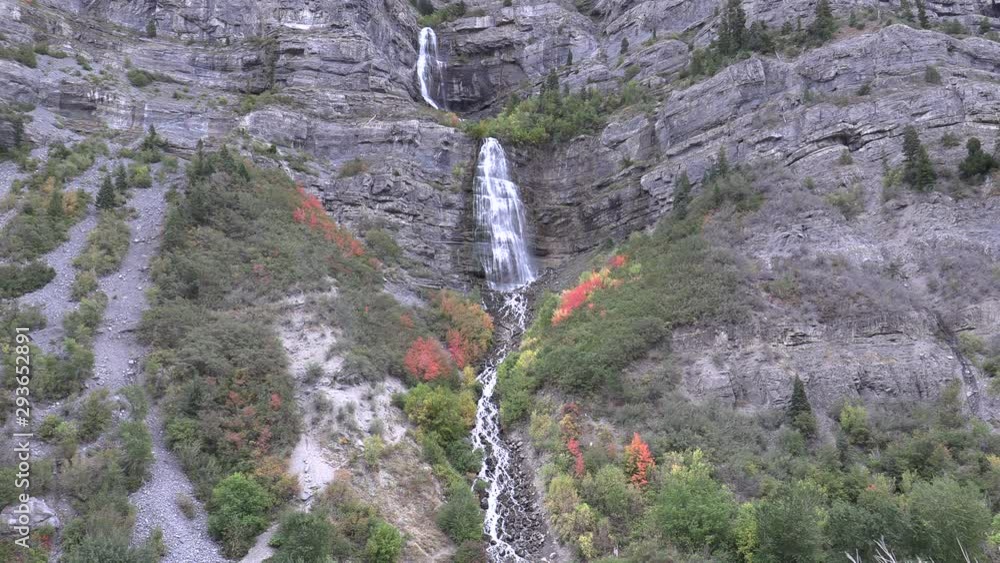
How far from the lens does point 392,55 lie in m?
60.8

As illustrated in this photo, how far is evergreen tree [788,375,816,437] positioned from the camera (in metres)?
26.8

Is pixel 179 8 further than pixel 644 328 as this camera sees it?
Yes

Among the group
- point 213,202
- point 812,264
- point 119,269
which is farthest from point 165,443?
point 812,264

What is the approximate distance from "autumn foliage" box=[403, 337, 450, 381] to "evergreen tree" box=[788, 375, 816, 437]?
16.1m

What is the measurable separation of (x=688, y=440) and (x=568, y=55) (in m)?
46.4

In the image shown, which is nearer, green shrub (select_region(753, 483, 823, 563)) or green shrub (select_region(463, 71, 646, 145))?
green shrub (select_region(753, 483, 823, 563))

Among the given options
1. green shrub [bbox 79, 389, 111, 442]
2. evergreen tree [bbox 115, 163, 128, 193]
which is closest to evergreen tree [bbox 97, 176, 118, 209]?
evergreen tree [bbox 115, 163, 128, 193]

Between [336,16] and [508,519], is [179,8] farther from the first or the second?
[508,519]

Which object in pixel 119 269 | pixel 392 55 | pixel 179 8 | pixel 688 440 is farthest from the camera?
pixel 392 55

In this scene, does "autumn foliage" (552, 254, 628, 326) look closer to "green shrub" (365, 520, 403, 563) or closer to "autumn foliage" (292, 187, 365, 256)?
"autumn foliage" (292, 187, 365, 256)

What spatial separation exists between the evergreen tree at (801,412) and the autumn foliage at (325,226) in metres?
25.3

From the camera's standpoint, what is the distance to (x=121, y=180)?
38.3 meters

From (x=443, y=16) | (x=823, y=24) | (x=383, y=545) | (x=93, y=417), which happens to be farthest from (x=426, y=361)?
(x=443, y=16)

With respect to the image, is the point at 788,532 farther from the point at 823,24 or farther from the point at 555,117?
the point at 555,117
